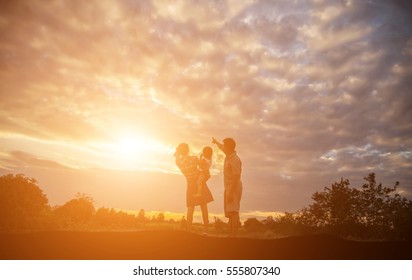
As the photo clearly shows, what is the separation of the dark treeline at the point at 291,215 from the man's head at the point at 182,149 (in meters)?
2.44

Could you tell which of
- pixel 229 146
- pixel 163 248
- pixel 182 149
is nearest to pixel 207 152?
pixel 182 149

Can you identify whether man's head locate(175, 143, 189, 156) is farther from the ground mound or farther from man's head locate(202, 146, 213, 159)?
the ground mound

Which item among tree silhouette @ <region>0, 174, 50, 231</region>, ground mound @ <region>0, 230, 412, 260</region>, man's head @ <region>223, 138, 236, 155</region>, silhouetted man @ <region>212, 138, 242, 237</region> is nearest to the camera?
ground mound @ <region>0, 230, 412, 260</region>

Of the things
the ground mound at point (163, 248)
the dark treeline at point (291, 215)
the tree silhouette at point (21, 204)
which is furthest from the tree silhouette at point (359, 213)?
the tree silhouette at point (21, 204)

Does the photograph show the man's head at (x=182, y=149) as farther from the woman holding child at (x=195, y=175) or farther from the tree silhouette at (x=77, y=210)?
the tree silhouette at (x=77, y=210)

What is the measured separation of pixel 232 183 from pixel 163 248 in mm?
3375

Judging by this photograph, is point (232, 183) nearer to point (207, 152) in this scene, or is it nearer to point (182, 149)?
point (207, 152)

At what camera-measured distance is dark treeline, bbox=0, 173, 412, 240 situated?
1247 centimetres

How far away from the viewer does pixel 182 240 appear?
9008 mm

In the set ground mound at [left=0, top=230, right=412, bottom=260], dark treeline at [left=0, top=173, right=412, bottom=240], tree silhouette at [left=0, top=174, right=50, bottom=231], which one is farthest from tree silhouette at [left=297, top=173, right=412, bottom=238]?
tree silhouette at [left=0, top=174, right=50, bottom=231]

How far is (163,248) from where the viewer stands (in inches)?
347

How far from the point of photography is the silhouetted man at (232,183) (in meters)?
11.2
